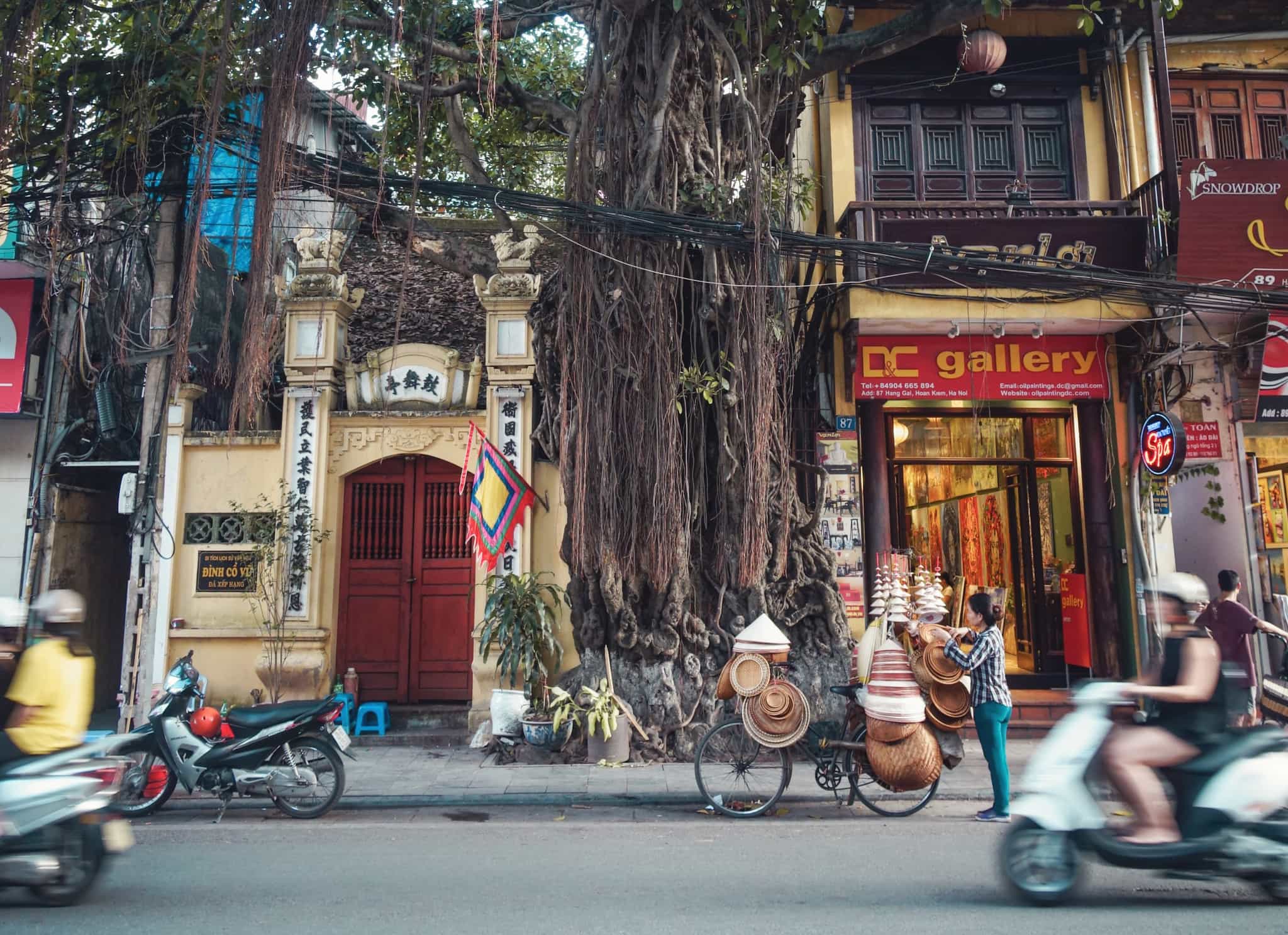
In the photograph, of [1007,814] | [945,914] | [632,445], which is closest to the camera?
[945,914]

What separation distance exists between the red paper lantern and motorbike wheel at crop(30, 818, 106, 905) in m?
10.4

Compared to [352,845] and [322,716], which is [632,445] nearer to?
[322,716]

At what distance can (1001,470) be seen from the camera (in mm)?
11125

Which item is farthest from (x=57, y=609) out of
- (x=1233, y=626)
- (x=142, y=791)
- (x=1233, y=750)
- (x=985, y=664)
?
(x=1233, y=626)

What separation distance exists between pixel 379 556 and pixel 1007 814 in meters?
7.07

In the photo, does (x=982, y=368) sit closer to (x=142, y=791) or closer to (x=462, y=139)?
(x=462, y=139)

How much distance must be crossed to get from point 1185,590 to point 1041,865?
5.35ft

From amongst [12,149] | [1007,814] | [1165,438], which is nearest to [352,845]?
[1007,814]

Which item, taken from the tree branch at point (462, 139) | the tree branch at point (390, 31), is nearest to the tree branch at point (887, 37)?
the tree branch at point (390, 31)

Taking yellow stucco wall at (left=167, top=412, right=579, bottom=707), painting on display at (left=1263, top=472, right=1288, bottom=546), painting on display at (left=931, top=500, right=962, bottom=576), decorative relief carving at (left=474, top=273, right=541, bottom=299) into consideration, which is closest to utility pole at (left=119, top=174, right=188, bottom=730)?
yellow stucco wall at (left=167, top=412, right=579, bottom=707)

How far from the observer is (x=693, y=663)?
8.41 metres

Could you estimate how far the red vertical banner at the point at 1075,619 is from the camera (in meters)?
10.3

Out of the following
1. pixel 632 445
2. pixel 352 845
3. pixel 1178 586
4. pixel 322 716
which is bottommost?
pixel 352 845

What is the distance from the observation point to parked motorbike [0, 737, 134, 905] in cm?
444
